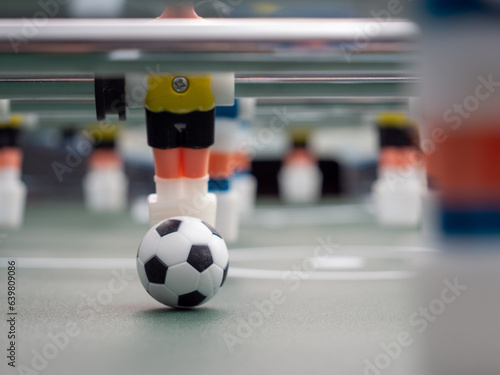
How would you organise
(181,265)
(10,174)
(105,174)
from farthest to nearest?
(105,174)
(10,174)
(181,265)

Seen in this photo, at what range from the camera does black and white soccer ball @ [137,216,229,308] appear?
131 cm

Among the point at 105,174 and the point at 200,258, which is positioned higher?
the point at 200,258

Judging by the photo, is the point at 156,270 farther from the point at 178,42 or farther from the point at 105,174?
the point at 105,174

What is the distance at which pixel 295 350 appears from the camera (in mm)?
1013

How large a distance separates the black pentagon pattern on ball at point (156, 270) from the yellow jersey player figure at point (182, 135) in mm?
224

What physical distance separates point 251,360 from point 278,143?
23.3 ft

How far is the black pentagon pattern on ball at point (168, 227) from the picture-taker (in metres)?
1.36

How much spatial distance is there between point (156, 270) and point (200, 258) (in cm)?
9

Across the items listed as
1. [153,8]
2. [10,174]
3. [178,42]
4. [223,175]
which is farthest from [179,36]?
[153,8]

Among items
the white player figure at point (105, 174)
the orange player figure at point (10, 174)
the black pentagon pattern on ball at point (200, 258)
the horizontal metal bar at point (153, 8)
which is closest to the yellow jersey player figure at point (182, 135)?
the black pentagon pattern on ball at point (200, 258)

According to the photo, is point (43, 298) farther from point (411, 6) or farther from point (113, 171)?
point (113, 171)

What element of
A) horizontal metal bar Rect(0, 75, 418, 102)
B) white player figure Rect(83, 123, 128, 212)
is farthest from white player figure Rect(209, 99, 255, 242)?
white player figure Rect(83, 123, 128, 212)

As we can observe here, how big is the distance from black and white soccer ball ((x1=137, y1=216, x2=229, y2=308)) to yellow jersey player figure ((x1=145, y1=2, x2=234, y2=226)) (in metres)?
0.18

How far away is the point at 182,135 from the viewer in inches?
61.2
